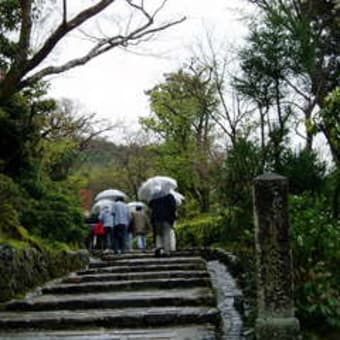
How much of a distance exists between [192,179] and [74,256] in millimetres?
18359

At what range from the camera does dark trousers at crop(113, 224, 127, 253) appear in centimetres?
1883

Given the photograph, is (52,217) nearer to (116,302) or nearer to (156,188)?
(156,188)

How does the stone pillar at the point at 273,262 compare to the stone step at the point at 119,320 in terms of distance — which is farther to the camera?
the stone step at the point at 119,320

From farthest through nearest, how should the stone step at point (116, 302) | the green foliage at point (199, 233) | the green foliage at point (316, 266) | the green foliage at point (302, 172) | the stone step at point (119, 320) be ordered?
Answer: the green foliage at point (199, 233), the green foliage at point (302, 172), the stone step at point (116, 302), the stone step at point (119, 320), the green foliage at point (316, 266)

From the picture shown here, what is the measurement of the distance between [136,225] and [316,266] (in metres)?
14.3

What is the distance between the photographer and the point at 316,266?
671 cm

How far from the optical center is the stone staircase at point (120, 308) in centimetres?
737

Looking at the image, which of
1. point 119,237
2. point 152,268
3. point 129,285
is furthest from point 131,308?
point 119,237

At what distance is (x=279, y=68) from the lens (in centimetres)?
1722

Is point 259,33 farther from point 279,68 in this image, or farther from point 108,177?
point 108,177

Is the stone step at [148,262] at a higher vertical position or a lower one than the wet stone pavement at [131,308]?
higher

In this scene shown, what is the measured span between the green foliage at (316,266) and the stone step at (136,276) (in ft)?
11.9

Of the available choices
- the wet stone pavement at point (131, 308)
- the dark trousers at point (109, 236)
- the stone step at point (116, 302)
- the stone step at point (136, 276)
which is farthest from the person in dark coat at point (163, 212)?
the stone step at point (116, 302)

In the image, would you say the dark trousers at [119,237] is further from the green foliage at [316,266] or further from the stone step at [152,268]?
the green foliage at [316,266]
